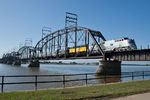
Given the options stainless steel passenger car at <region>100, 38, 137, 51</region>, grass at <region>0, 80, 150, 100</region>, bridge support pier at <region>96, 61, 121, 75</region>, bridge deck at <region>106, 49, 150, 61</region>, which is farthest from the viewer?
bridge support pier at <region>96, 61, 121, 75</region>

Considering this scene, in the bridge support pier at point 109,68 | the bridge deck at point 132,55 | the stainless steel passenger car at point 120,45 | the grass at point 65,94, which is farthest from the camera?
the bridge support pier at point 109,68

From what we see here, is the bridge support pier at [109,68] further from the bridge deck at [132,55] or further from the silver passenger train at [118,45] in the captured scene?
the silver passenger train at [118,45]

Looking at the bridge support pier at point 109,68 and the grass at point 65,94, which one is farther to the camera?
the bridge support pier at point 109,68

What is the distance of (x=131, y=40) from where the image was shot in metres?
43.4

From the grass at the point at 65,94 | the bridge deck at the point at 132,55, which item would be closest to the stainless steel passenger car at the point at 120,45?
the bridge deck at the point at 132,55

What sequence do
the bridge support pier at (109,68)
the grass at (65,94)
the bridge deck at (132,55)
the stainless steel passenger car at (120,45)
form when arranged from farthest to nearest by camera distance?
the bridge support pier at (109,68), the stainless steel passenger car at (120,45), the bridge deck at (132,55), the grass at (65,94)

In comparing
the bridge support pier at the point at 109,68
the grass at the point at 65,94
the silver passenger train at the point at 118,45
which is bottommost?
the bridge support pier at the point at 109,68

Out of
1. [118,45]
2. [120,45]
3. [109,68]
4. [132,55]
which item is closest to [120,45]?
[120,45]

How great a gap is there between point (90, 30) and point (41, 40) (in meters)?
60.9

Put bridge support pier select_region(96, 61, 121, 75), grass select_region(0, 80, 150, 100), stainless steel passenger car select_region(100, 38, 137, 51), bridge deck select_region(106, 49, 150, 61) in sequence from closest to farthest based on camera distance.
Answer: grass select_region(0, 80, 150, 100)
bridge deck select_region(106, 49, 150, 61)
stainless steel passenger car select_region(100, 38, 137, 51)
bridge support pier select_region(96, 61, 121, 75)

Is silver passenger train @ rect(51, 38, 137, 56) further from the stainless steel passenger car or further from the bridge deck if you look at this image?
the bridge deck

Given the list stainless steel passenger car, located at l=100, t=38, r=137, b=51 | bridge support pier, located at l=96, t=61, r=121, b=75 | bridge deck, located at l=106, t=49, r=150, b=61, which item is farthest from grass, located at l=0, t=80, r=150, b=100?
bridge support pier, located at l=96, t=61, r=121, b=75

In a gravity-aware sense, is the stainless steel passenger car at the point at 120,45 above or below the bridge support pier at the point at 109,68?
above

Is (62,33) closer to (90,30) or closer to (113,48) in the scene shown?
(90,30)
